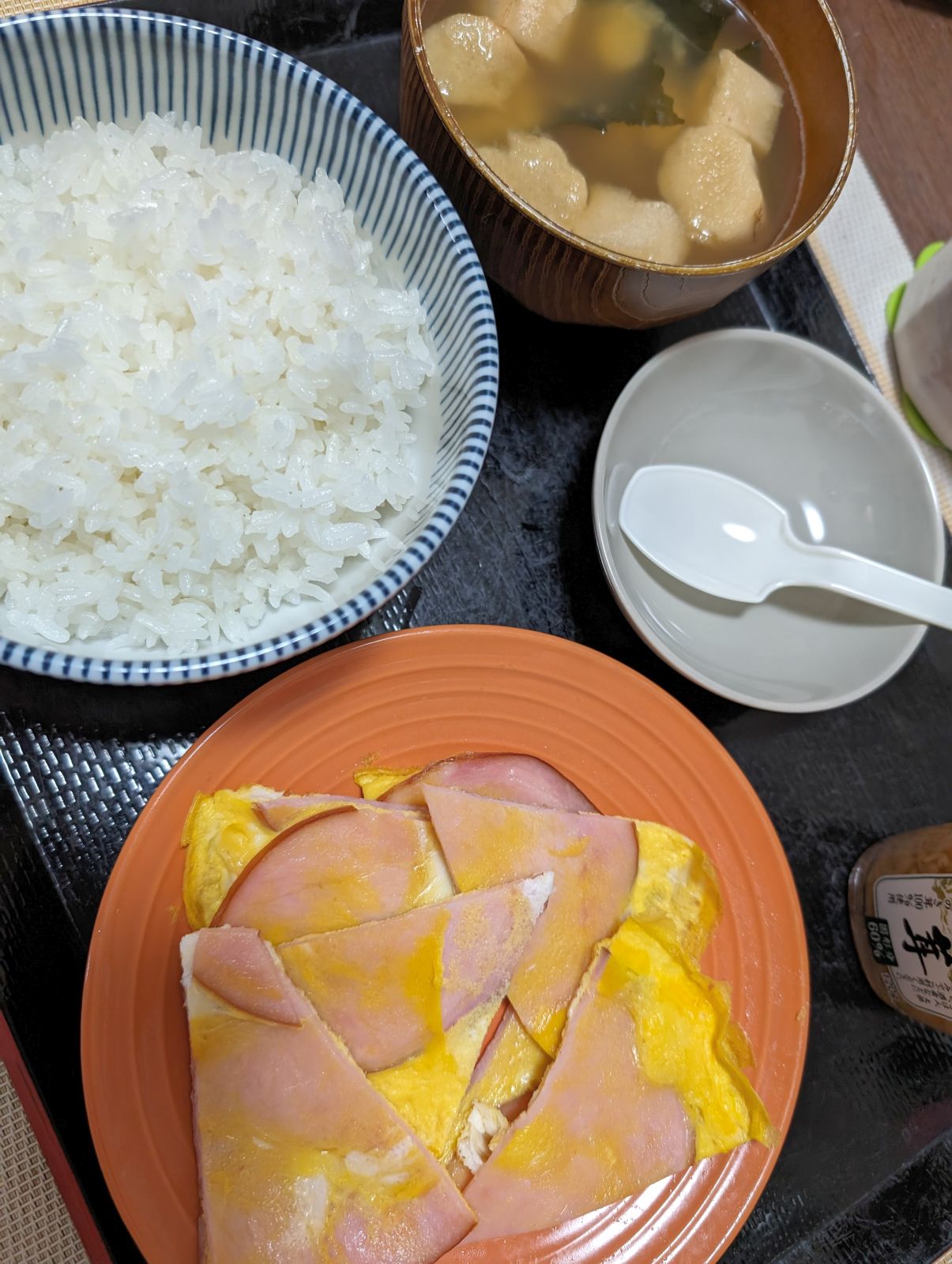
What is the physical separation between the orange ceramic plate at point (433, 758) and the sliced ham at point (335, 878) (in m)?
0.11

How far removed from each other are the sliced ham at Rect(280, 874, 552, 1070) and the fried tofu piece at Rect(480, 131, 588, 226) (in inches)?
38.3

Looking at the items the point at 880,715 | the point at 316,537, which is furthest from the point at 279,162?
the point at 880,715

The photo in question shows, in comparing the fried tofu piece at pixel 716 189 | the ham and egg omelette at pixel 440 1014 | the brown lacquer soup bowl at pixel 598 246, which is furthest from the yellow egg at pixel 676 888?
the fried tofu piece at pixel 716 189

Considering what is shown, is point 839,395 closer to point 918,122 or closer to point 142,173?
point 918,122

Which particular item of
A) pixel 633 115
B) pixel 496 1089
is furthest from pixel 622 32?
pixel 496 1089

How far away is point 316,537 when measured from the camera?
1122mm

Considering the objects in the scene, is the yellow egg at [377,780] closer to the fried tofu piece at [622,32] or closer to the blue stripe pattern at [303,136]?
the blue stripe pattern at [303,136]

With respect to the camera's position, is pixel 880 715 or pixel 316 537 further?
pixel 880 715

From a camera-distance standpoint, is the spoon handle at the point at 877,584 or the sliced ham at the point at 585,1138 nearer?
the sliced ham at the point at 585,1138

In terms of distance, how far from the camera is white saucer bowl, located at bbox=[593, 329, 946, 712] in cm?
142

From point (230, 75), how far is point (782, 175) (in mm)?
810

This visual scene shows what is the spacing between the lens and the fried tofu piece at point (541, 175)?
1.26 metres

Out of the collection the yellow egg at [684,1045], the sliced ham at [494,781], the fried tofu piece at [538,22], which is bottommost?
the yellow egg at [684,1045]

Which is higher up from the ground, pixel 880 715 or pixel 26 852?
pixel 880 715
